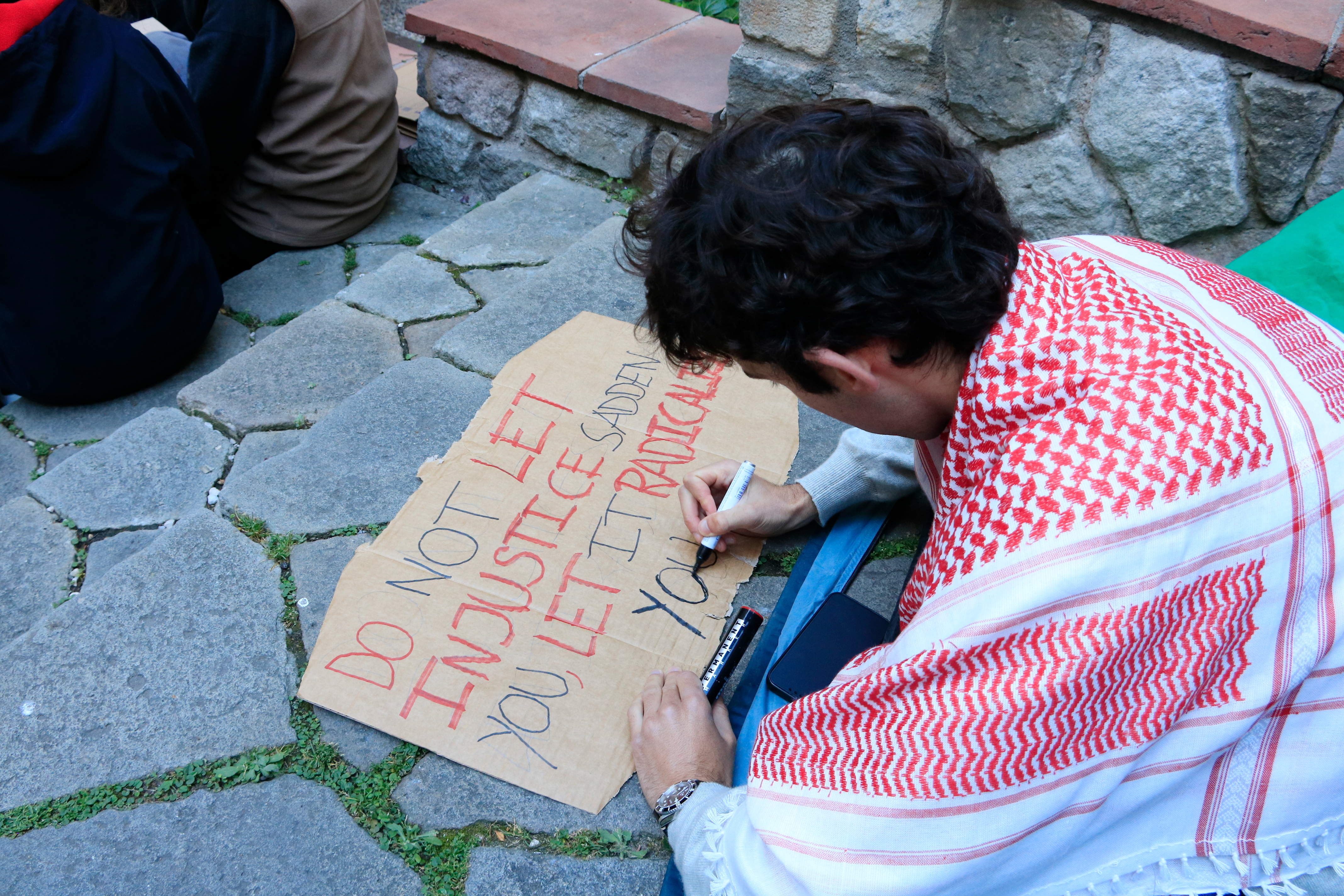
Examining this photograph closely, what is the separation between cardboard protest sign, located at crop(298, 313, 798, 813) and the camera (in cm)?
121

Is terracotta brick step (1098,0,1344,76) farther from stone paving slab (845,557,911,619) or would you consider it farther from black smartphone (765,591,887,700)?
black smartphone (765,591,887,700)

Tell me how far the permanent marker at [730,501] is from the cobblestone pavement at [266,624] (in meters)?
0.09

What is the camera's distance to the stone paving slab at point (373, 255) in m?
2.80

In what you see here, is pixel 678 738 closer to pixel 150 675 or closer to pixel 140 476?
pixel 150 675

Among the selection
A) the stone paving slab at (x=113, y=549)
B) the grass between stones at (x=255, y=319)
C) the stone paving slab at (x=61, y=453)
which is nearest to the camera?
the stone paving slab at (x=113, y=549)

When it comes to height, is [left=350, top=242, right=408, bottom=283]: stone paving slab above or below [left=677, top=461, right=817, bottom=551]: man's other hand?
below

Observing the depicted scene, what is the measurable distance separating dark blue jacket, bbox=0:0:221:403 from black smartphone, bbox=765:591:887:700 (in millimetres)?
1933

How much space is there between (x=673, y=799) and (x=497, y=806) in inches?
9.1

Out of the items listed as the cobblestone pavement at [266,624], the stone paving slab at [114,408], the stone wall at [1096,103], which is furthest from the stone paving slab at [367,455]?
the stone wall at [1096,103]

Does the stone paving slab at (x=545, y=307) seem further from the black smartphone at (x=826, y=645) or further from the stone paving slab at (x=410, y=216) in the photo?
the stone paving slab at (x=410, y=216)

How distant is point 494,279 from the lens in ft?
7.36

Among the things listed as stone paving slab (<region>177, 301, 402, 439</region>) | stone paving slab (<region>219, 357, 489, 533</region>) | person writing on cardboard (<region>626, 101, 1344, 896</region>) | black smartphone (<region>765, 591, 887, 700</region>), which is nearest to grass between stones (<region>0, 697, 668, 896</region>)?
person writing on cardboard (<region>626, 101, 1344, 896</region>)

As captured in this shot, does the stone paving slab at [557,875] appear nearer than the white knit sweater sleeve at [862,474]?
Yes

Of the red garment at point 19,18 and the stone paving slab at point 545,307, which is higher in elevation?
the red garment at point 19,18
